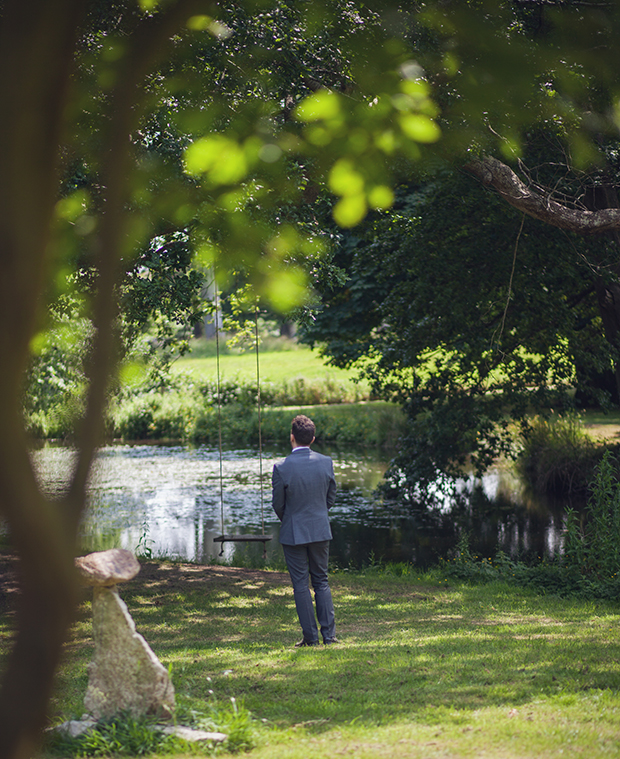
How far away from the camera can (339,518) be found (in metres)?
15.4

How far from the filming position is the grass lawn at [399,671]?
12.0 ft

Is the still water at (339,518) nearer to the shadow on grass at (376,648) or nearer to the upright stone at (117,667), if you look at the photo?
the shadow on grass at (376,648)

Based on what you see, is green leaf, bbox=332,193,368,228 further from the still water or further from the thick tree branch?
the still water

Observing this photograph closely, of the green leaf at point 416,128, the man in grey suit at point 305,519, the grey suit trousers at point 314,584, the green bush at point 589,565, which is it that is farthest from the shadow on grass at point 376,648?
the green leaf at point 416,128

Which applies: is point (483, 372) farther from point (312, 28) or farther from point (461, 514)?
point (312, 28)

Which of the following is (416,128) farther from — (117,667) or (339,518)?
(339,518)

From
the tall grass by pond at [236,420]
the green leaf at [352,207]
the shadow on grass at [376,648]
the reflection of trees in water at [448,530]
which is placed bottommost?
the reflection of trees in water at [448,530]

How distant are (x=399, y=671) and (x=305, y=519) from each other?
1.46 meters

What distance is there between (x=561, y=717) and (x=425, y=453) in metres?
10.4

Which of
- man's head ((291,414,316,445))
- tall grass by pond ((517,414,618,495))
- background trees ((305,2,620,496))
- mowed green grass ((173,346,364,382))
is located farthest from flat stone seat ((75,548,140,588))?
mowed green grass ((173,346,364,382))

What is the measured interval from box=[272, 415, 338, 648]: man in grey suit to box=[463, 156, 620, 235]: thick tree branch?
16.2ft

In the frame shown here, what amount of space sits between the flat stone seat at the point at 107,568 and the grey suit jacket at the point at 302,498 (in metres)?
2.13

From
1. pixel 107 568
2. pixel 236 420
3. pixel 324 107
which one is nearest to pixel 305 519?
pixel 107 568

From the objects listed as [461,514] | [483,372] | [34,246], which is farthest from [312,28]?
[461,514]
